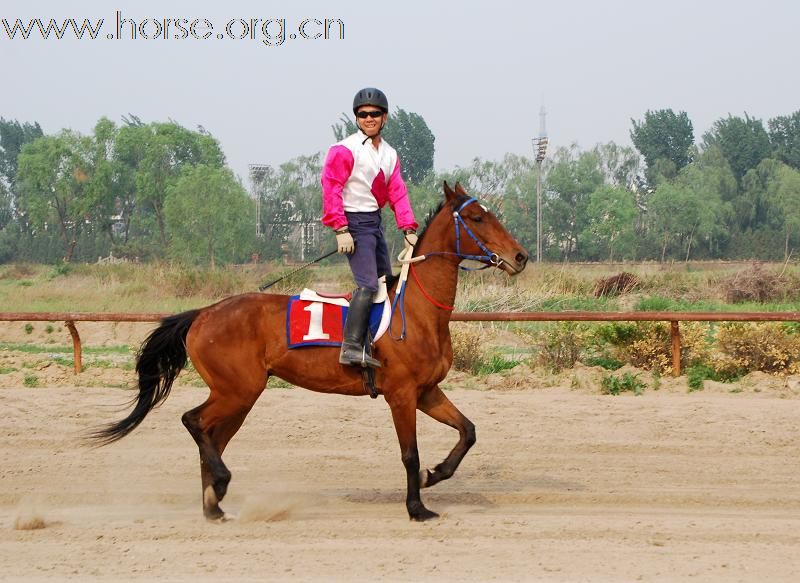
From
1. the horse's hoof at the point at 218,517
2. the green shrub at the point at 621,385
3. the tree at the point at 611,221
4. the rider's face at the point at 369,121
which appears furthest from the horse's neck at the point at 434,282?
the tree at the point at 611,221

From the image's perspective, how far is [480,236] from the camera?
21.6 feet

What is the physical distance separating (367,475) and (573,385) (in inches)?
168

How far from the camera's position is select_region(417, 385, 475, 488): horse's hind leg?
6648 mm

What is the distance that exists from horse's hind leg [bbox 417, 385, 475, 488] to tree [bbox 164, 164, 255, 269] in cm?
5027

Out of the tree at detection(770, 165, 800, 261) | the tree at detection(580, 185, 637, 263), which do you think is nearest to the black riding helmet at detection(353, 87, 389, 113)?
the tree at detection(580, 185, 637, 263)

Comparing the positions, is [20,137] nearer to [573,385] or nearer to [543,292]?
[543,292]

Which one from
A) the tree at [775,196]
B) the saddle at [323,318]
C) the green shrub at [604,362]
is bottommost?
the green shrub at [604,362]

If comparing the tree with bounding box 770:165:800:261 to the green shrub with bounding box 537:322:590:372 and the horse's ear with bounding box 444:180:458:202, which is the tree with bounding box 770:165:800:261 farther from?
the horse's ear with bounding box 444:180:458:202

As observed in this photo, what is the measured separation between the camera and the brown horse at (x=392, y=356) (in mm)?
6547

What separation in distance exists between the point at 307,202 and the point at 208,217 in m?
15.9

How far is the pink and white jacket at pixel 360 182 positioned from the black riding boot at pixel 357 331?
1.67 ft

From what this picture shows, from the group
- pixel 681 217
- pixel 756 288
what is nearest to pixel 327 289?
pixel 756 288

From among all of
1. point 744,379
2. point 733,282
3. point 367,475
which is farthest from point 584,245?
point 367,475

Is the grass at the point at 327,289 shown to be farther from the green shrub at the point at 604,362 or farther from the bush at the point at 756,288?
the green shrub at the point at 604,362
